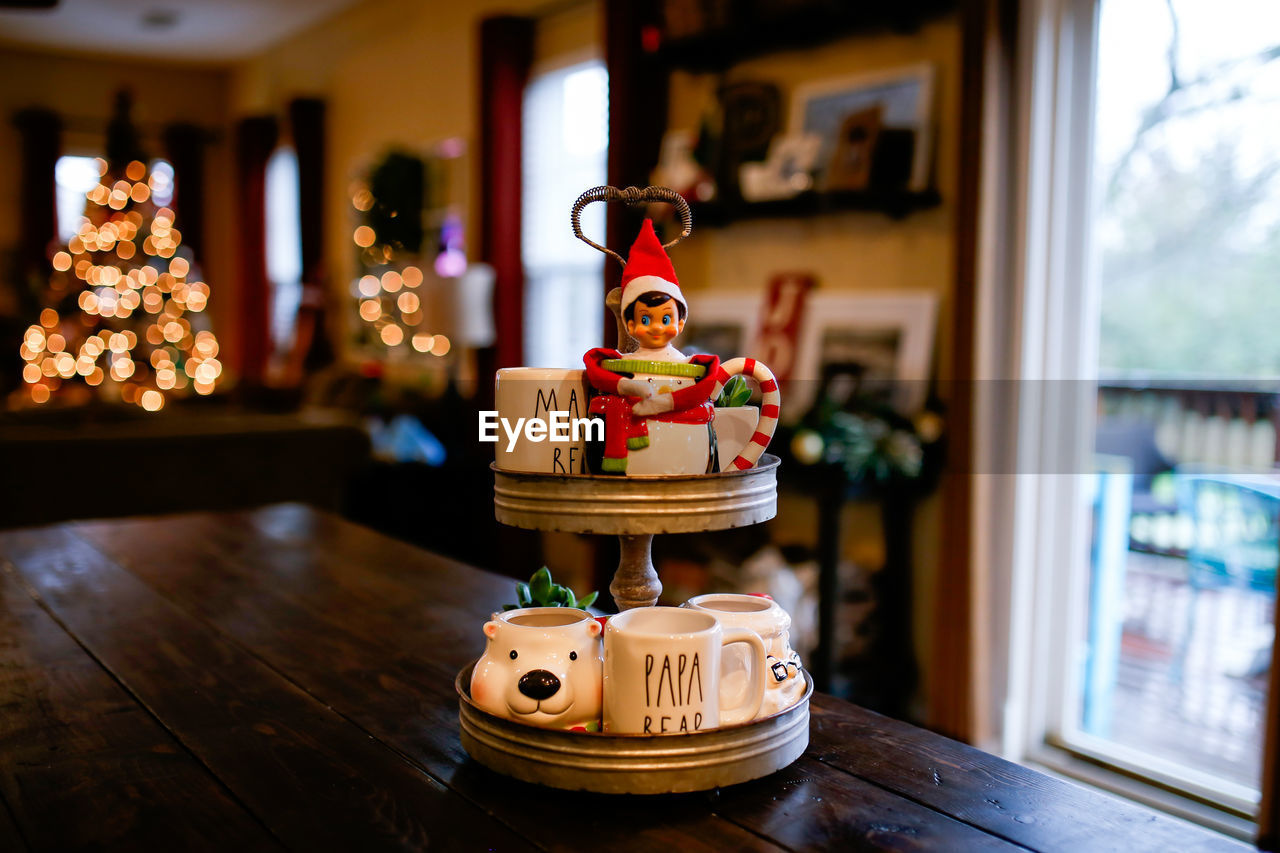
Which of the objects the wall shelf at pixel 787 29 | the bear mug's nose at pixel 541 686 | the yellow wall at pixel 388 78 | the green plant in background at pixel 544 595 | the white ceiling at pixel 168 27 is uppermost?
the white ceiling at pixel 168 27

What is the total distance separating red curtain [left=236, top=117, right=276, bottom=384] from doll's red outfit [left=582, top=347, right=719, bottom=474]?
283 inches

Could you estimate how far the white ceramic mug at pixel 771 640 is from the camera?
2.93ft

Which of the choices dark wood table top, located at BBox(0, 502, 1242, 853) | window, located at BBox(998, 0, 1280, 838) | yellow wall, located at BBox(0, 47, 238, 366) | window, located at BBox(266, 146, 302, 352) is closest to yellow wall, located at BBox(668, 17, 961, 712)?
window, located at BBox(998, 0, 1280, 838)

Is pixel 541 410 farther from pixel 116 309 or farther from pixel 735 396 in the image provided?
pixel 116 309

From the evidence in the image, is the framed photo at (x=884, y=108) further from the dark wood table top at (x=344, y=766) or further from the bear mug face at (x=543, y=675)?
the bear mug face at (x=543, y=675)

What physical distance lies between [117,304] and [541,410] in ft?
23.9

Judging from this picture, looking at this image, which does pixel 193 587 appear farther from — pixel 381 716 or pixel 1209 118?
pixel 1209 118

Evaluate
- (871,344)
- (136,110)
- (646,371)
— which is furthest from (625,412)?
(136,110)

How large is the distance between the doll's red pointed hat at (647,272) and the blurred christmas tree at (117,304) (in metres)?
6.91

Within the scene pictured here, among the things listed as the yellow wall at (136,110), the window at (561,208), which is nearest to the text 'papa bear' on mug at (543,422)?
the window at (561,208)

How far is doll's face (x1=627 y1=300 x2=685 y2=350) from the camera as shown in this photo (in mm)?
919

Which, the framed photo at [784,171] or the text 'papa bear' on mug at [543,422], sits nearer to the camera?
the text 'papa bear' on mug at [543,422]

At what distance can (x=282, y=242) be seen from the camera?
766 cm

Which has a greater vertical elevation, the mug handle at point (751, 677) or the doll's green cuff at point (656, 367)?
the doll's green cuff at point (656, 367)
